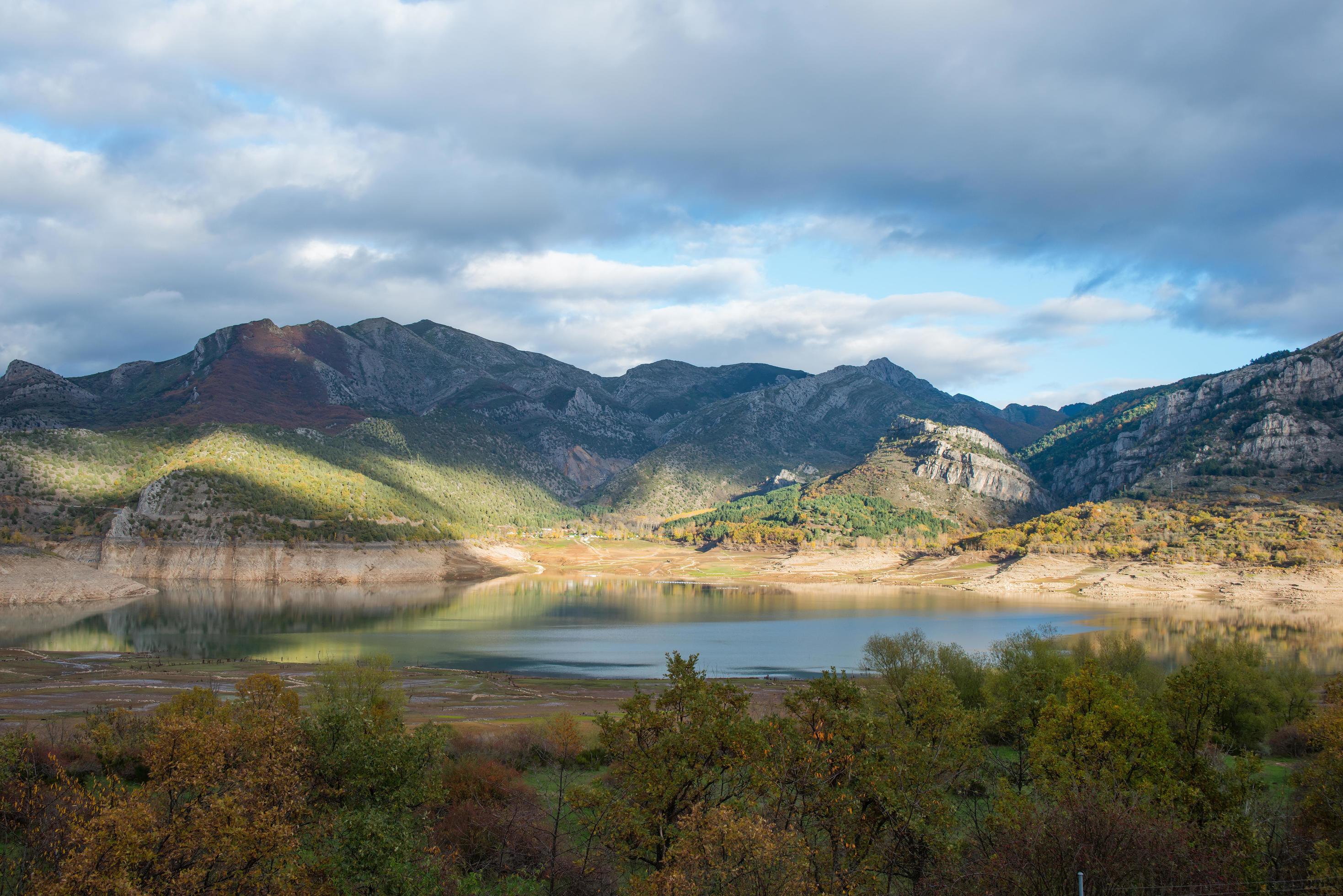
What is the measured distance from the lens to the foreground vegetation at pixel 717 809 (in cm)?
1382

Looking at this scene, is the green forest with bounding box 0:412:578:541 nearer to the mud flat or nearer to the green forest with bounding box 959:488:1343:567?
the mud flat

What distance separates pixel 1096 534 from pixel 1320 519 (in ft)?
103

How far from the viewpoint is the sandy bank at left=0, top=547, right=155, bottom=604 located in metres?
91.7

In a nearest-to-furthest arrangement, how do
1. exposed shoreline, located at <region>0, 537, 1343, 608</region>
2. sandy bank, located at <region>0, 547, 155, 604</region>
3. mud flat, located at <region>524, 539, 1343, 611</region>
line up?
sandy bank, located at <region>0, 547, 155, 604</region> → exposed shoreline, located at <region>0, 537, 1343, 608</region> → mud flat, located at <region>524, 539, 1343, 611</region>

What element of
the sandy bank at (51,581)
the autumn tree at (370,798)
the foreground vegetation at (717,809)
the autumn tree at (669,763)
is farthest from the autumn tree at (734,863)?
the sandy bank at (51,581)

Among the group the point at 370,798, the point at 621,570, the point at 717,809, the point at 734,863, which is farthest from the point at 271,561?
the point at 734,863

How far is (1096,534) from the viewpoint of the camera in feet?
463

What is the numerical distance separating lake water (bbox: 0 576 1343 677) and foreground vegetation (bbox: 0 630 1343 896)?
35.1 m

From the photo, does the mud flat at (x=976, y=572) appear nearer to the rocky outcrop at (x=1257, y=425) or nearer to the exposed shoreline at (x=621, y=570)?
the exposed shoreline at (x=621, y=570)

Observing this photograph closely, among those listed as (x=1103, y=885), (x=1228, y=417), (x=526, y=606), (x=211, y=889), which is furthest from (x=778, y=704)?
(x=1228, y=417)

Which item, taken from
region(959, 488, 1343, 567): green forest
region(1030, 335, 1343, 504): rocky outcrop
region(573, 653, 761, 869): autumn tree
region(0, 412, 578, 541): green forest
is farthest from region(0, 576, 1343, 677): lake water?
region(1030, 335, 1343, 504): rocky outcrop

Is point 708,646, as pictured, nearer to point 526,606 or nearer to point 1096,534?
point 526,606

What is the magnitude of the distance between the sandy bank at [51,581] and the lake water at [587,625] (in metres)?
3.09

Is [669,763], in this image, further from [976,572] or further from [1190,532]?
[1190,532]
